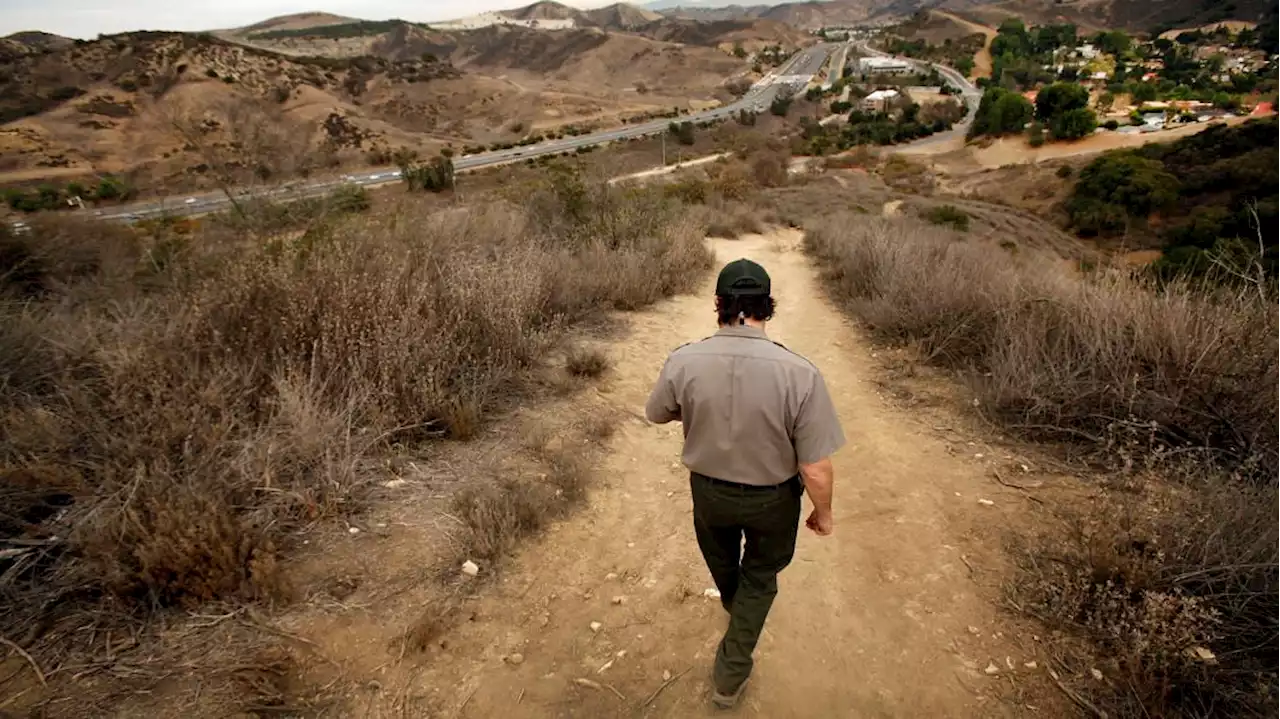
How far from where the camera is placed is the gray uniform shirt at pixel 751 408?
212cm

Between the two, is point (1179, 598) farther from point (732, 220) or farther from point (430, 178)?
point (430, 178)

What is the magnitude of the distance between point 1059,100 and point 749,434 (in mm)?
69168

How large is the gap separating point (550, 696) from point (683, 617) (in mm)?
793

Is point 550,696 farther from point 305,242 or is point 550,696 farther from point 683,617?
point 305,242

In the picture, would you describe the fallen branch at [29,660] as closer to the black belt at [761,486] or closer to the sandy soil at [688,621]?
the sandy soil at [688,621]

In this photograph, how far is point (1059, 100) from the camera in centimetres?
5372

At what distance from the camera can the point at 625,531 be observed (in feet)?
12.0

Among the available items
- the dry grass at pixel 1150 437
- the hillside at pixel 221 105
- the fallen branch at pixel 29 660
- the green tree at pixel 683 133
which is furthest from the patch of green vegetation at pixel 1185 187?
the hillside at pixel 221 105

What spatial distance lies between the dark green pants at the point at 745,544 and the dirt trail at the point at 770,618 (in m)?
0.32

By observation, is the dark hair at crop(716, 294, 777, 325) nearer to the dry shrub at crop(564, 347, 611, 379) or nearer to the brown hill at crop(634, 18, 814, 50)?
the dry shrub at crop(564, 347, 611, 379)

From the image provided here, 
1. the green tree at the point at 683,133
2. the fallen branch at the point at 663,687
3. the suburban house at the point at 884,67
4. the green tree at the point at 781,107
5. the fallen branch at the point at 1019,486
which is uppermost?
the suburban house at the point at 884,67

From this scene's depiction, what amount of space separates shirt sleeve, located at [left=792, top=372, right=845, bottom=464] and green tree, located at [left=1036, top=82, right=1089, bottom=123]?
6748cm

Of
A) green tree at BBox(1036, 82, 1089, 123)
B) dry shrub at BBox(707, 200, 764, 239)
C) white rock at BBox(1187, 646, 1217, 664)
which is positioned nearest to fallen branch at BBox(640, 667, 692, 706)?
white rock at BBox(1187, 646, 1217, 664)

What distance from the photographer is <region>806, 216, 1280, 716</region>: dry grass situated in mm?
2316
